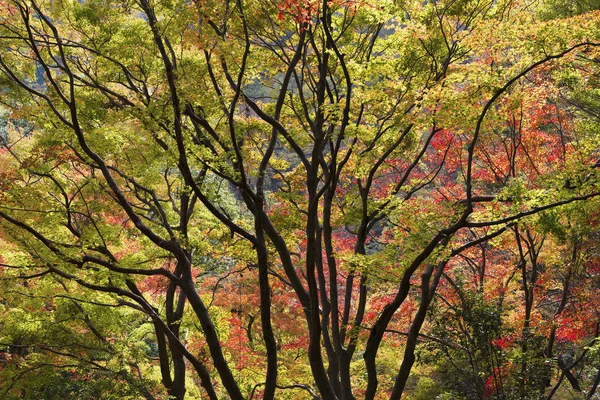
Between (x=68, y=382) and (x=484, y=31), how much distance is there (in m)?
10.1

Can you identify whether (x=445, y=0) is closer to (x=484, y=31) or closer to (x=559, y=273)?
(x=484, y=31)

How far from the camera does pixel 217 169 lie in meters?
7.37

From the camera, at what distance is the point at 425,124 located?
7891mm

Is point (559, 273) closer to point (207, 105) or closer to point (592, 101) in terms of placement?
point (592, 101)

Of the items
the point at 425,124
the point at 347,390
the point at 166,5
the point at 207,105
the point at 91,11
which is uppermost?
the point at 91,11

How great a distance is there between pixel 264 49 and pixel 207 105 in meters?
1.97

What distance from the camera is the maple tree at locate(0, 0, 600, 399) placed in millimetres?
7055

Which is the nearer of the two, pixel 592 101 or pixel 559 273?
pixel 592 101

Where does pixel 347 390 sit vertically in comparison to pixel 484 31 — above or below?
below

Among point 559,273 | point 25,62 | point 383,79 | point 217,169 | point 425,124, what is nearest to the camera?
point 217,169

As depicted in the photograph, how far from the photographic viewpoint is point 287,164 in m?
12.1

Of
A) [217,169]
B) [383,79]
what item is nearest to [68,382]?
[217,169]

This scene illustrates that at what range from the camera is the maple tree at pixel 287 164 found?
7.05 m

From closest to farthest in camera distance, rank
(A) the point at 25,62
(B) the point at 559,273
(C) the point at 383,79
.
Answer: (C) the point at 383,79
(A) the point at 25,62
(B) the point at 559,273
